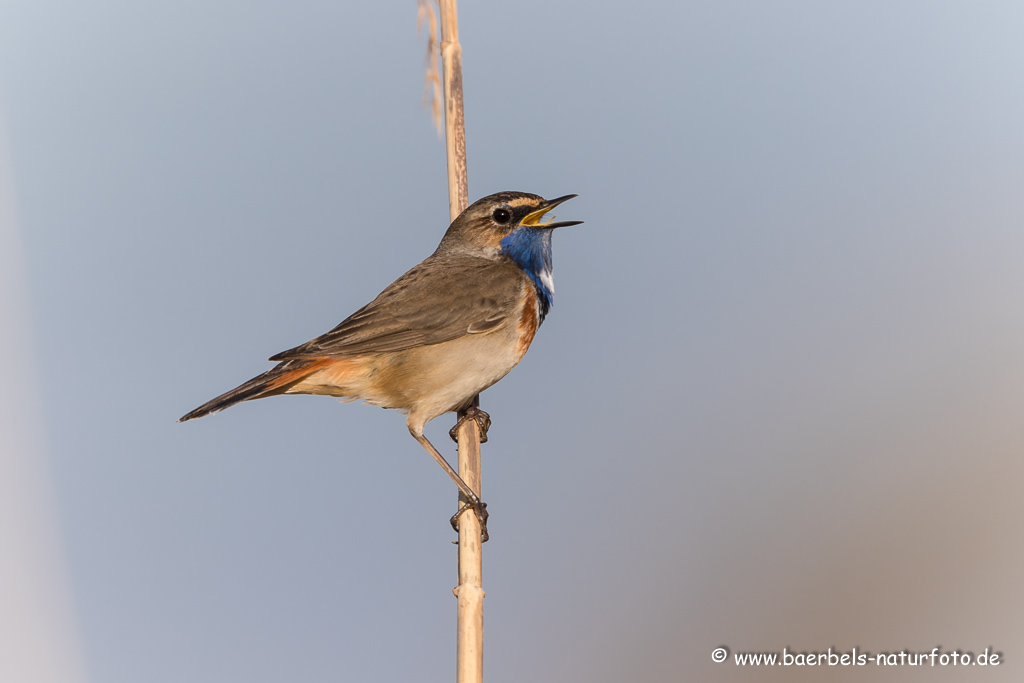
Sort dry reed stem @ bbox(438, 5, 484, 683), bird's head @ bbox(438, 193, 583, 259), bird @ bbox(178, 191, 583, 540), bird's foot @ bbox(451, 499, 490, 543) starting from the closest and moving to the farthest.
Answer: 1. dry reed stem @ bbox(438, 5, 484, 683)
2. bird's foot @ bbox(451, 499, 490, 543)
3. bird @ bbox(178, 191, 583, 540)
4. bird's head @ bbox(438, 193, 583, 259)

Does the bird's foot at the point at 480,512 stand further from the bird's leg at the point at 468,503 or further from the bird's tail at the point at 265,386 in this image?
the bird's tail at the point at 265,386

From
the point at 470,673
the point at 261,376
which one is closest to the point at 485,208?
the point at 261,376

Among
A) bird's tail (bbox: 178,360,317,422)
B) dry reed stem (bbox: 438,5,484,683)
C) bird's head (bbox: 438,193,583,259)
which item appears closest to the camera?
dry reed stem (bbox: 438,5,484,683)

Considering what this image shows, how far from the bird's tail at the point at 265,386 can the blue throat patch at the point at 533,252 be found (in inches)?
53.4

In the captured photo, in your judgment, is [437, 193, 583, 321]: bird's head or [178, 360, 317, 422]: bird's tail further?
[437, 193, 583, 321]: bird's head

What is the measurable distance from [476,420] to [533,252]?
1.00 meters

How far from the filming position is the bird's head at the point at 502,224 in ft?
15.3

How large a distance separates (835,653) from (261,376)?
2.65 metres

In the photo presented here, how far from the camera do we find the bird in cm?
412

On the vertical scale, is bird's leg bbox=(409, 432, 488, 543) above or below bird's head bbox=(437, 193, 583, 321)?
below

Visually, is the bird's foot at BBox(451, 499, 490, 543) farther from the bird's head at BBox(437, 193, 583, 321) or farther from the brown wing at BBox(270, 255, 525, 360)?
the bird's head at BBox(437, 193, 583, 321)

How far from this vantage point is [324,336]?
414cm

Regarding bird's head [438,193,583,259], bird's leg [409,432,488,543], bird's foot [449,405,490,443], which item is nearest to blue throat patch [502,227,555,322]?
bird's head [438,193,583,259]

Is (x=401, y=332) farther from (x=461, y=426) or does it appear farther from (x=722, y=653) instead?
(x=722, y=653)
